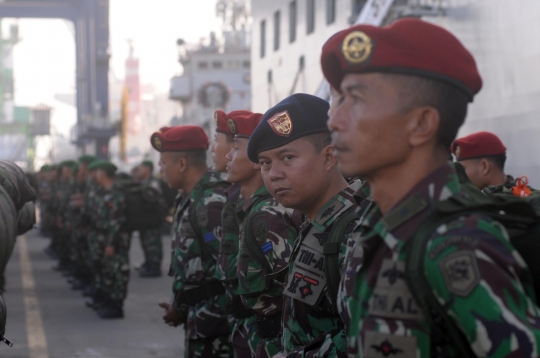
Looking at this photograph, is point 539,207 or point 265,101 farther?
point 265,101

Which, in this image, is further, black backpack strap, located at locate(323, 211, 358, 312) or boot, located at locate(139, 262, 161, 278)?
boot, located at locate(139, 262, 161, 278)

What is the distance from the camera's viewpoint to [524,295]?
184cm

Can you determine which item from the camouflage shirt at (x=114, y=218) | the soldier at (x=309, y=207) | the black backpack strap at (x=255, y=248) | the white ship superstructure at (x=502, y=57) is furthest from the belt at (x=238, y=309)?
the camouflage shirt at (x=114, y=218)

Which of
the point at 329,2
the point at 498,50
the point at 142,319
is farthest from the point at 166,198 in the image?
the point at 498,50

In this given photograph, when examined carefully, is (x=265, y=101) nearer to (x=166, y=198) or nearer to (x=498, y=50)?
(x=166, y=198)

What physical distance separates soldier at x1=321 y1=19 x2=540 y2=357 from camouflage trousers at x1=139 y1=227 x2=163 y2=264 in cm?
1468

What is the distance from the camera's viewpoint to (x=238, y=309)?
4.62m

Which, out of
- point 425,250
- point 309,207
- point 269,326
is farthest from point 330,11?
point 425,250

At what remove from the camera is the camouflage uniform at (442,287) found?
5.94ft

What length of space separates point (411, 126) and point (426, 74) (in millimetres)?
127

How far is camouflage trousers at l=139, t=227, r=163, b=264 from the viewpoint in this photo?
54.7 feet

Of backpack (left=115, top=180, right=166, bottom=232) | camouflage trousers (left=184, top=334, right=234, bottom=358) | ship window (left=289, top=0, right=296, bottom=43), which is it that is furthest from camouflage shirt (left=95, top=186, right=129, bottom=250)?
ship window (left=289, top=0, right=296, bottom=43)

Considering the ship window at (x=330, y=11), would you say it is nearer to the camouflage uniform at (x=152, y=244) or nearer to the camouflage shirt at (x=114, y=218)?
the camouflage uniform at (x=152, y=244)

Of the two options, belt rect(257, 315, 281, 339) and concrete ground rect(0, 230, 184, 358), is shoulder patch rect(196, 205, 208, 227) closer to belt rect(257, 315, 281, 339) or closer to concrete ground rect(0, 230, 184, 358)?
belt rect(257, 315, 281, 339)
